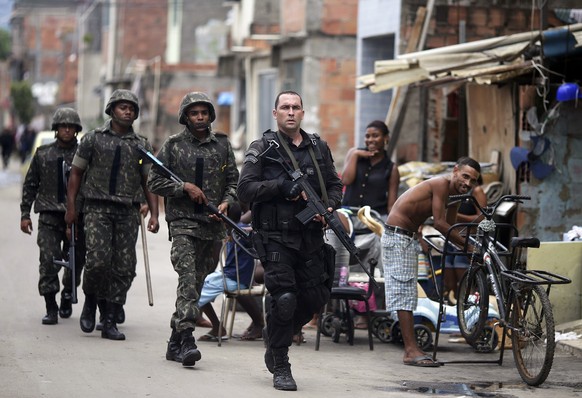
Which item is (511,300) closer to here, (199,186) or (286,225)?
(286,225)

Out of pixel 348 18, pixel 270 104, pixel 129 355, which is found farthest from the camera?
pixel 270 104

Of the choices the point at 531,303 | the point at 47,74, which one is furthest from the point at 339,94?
the point at 47,74

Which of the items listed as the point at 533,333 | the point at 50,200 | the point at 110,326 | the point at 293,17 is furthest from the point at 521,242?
the point at 293,17

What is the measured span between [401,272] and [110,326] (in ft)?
8.35

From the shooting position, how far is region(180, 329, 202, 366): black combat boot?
8.72 meters

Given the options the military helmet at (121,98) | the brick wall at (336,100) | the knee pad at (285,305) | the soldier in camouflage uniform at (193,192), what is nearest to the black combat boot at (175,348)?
the soldier in camouflage uniform at (193,192)

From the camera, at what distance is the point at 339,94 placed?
2381 centimetres

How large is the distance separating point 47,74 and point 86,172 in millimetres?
81049

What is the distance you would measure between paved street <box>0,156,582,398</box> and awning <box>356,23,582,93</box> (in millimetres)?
2784

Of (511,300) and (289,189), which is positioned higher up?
(289,189)

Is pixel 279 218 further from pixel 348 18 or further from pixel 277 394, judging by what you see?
pixel 348 18

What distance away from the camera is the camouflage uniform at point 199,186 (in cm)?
919

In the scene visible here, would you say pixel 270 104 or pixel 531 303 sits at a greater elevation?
pixel 270 104

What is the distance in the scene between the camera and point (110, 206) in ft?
34.0
